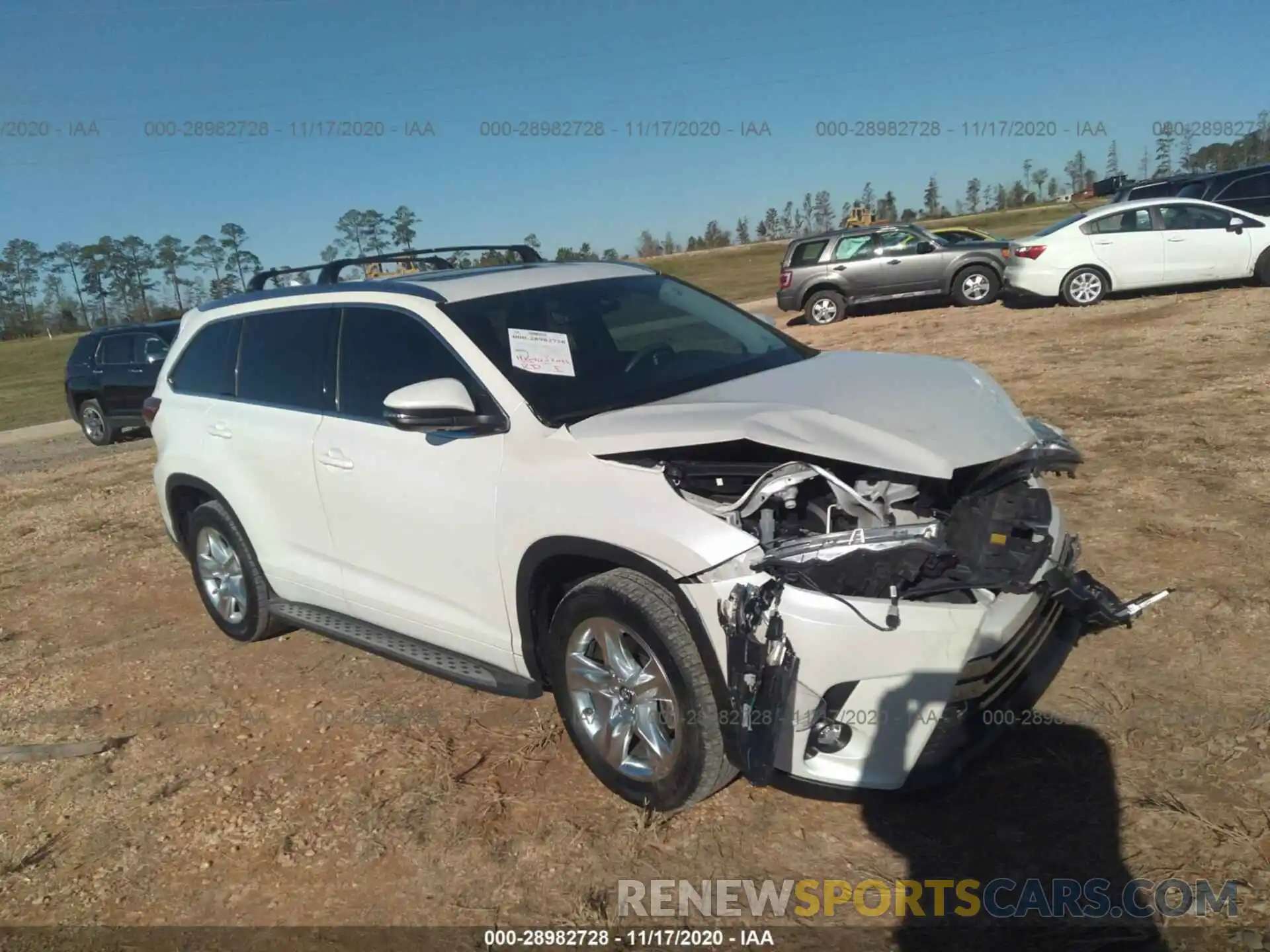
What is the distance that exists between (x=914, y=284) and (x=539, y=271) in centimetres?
1483

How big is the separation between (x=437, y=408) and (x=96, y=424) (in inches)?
567

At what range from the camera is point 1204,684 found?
3.79 metres

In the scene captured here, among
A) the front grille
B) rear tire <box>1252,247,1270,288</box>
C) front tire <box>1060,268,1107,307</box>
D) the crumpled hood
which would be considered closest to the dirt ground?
the front grille

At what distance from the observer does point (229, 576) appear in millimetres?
5438

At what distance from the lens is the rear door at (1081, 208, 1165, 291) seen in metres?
14.6

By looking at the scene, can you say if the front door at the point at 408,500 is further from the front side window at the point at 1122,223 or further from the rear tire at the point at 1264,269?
the rear tire at the point at 1264,269

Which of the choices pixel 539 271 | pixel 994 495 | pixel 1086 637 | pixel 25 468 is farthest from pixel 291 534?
pixel 25 468

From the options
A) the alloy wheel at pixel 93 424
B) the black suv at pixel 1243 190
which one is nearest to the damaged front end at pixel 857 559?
the black suv at pixel 1243 190

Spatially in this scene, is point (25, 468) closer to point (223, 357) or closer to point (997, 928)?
point (223, 357)

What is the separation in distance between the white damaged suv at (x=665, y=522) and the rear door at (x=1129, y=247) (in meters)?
12.2

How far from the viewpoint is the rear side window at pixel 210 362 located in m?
5.28

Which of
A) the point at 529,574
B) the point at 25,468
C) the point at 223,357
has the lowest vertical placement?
the point at 25,468

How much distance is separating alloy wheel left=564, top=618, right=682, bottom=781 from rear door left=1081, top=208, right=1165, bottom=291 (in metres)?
14.1

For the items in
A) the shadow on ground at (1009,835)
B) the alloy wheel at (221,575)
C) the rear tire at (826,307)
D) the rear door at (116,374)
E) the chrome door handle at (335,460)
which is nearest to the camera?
the shadow on ground at (1009,835)
